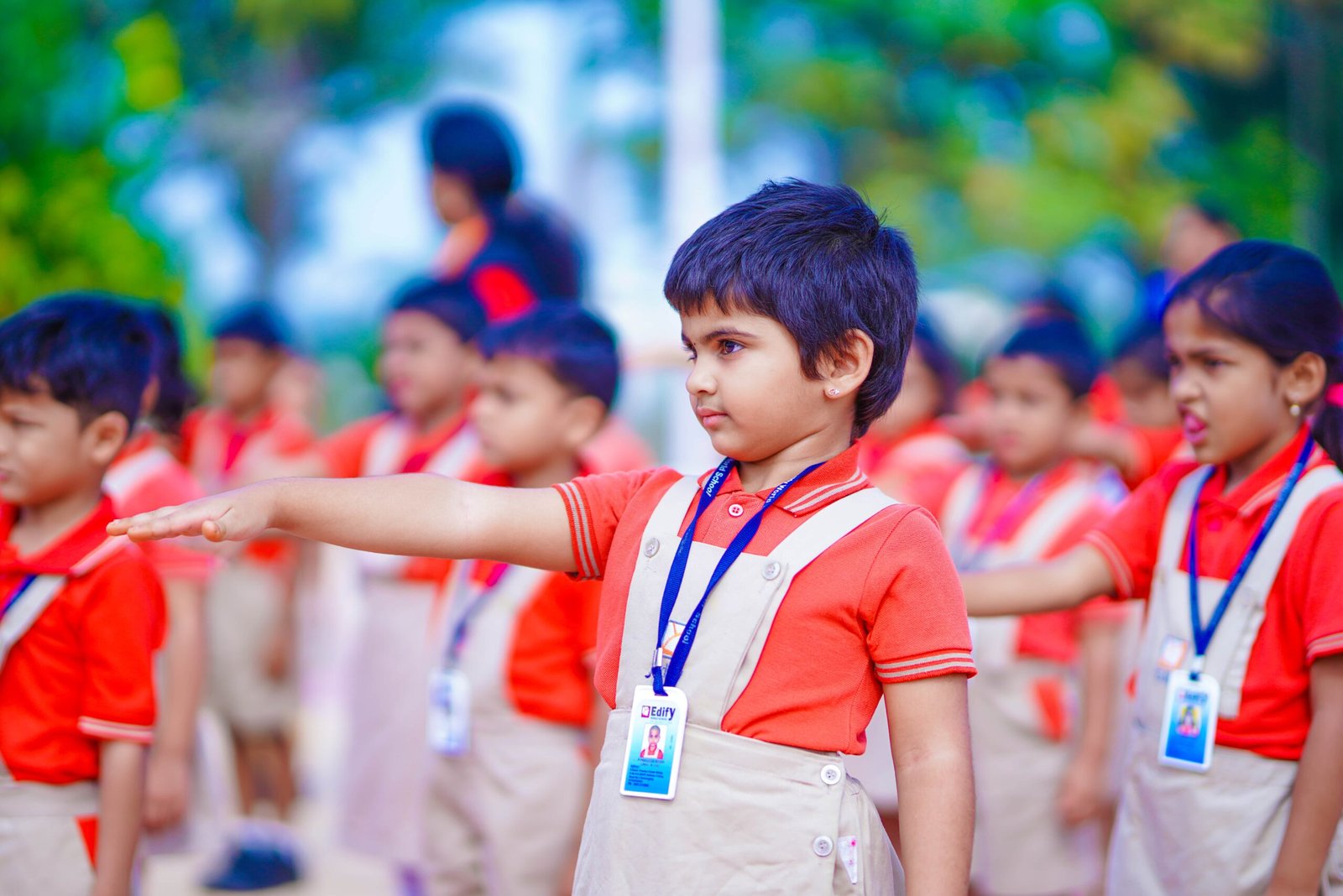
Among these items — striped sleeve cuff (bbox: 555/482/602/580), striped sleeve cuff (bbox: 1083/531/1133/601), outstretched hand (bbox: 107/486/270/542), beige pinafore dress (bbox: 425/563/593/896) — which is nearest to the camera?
outstretched hand (bbox: 107/486/270/542)

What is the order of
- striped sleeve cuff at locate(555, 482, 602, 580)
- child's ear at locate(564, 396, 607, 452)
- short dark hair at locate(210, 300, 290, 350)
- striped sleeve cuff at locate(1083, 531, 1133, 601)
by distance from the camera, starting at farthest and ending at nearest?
short dark hair at locate(210, 300, 290, 350) < child's ear at locate(564, 396, 607, 452) < striped sleeve cuff at locate(1083, 531, 1133, 601) < striped sleeve cuff at locate(555, 482, 602, 580)

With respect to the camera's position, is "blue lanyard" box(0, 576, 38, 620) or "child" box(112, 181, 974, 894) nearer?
"child" box(112, 181, 974, 894)

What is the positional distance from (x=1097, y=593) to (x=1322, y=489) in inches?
17.1

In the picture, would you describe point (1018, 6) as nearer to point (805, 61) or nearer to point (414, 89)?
point (805, 61)

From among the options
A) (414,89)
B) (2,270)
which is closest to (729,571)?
(2,270)

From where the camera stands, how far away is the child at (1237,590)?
225cm

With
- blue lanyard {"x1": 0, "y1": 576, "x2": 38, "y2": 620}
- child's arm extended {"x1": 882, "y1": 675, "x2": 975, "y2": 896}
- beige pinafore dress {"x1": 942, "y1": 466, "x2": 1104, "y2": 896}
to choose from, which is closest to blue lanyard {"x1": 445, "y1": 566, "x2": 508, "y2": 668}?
blue lanyard {"x1": 0, "y1": 576, "x2": 38, "y2": 620}

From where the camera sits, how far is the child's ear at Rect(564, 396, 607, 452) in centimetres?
339

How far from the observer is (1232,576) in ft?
7.79

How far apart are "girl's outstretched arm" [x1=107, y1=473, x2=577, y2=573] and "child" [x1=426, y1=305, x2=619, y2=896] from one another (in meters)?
1.11

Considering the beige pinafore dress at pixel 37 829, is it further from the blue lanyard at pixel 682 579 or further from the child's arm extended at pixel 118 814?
the blue lanyard at pixel 682 579

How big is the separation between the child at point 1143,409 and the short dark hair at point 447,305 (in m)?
1.88

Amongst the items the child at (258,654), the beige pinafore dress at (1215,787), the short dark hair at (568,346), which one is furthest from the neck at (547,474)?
the child at (258,654)

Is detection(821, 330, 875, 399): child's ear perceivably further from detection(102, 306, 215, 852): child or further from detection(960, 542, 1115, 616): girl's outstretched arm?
detection(102, 306, 215, 852): child
